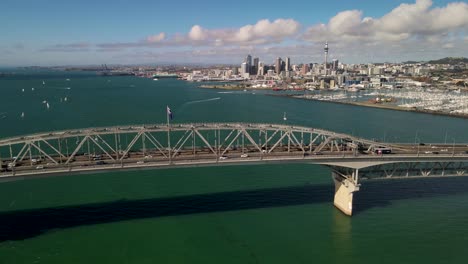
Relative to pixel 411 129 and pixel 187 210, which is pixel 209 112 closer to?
pixel 411 129

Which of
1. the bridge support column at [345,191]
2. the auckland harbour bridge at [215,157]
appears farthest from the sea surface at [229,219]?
the auckland harbour bridge at [215,157]

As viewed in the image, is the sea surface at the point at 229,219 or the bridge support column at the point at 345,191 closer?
the sea surface at the point at 229,219

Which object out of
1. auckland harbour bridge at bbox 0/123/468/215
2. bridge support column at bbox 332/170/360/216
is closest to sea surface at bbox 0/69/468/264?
bridge support column at bbox 332/170/360/216

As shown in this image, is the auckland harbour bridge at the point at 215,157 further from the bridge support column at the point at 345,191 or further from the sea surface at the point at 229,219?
the sea surface at the point at 229,219

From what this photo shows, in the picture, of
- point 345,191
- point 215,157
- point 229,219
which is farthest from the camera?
point 345,191

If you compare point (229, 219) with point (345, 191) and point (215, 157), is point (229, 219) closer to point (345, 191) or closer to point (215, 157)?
point (215, 157)

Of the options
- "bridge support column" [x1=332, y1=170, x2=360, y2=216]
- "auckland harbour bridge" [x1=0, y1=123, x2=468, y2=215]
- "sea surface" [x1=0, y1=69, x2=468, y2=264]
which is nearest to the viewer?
"sea surface" [x1=0, y1=69, x2=468, y2=264]

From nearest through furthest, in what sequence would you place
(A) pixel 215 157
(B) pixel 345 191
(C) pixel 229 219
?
1. (A) pixel 215 157
2. (C) pixel 229 219
3. (B) pixel 345 191

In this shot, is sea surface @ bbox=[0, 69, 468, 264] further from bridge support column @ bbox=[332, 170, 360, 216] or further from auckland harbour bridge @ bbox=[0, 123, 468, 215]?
auckland harbour bridge @ bbox=[0, 123, 468, 215]

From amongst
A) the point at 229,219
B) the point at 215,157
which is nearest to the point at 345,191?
the point at 229,219
